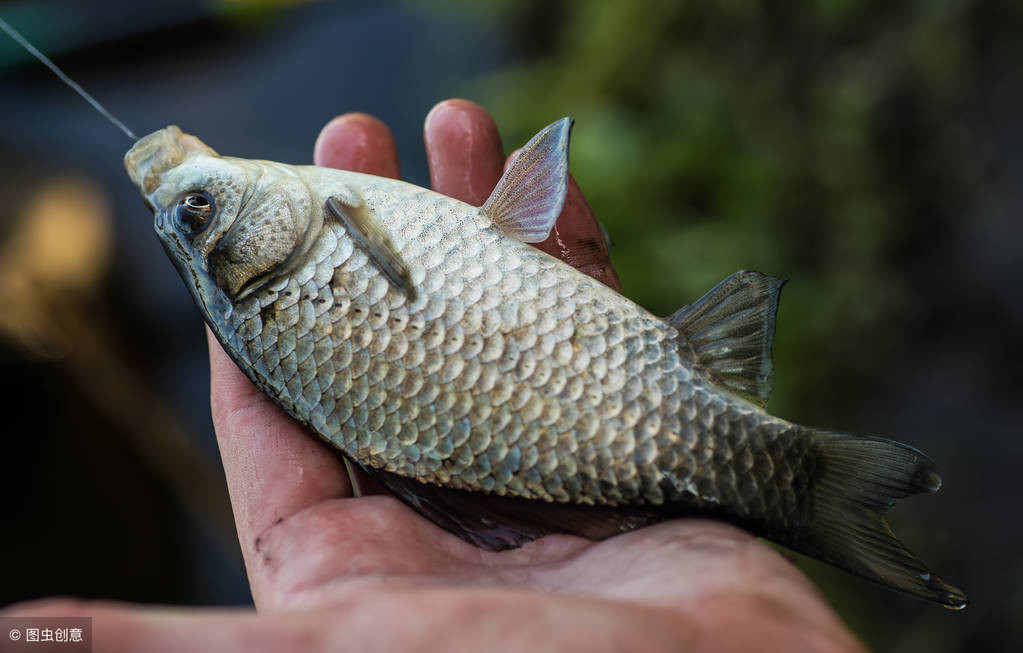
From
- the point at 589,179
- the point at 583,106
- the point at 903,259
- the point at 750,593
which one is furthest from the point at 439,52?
the point at 750,593

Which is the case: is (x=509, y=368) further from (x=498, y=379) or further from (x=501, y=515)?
(x=501, y=515)

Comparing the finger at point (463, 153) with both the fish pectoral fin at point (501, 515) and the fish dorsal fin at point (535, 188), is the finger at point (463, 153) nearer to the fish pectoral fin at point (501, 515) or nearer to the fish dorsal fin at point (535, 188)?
the fish dorsal fin at point (535, 188)

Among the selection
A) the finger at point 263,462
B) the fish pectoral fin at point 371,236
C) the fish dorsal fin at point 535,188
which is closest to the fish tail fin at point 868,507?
the fish dorsal fin at point 535,188

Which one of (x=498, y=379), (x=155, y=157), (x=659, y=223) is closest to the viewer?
(x=498, y=379)

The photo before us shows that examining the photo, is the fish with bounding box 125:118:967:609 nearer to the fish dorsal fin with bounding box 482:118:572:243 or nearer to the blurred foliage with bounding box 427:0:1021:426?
the fish dorsal fin with bounding box 482:118:572:243

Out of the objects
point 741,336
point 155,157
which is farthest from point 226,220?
point 741,336
